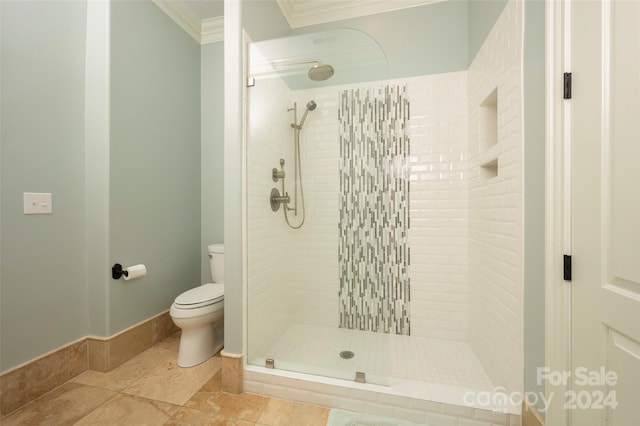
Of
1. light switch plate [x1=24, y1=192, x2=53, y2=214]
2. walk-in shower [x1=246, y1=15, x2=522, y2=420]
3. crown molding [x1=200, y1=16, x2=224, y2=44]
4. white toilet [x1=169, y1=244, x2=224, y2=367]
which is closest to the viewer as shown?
light switch plate [x1=24, y1=192, x2=53, y2=214]

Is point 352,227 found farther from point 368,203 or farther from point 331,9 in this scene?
point 331,9

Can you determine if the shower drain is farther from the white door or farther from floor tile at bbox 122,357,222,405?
the white door

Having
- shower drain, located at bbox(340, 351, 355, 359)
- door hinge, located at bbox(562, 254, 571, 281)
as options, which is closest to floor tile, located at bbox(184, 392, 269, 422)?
shower drain, located at bbox(340, 351, 355, 359)

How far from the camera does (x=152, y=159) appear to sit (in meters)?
1.89

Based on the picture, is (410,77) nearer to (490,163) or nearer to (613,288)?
(490,163)

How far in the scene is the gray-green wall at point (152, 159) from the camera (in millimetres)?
1642

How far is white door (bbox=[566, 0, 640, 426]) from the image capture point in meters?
0.71

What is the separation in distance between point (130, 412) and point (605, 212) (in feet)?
7.02

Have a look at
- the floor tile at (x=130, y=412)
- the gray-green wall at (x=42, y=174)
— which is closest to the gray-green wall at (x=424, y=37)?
the gray-green wall at (x=42, y=174)

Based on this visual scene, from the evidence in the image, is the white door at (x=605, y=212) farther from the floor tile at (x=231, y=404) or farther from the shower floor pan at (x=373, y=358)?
the floor tile at (x=231, y=404)

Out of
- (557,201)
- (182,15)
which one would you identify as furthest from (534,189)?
(182,15)

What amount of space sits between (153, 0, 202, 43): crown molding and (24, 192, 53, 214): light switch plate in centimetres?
161

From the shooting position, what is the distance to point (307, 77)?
5.06 feet

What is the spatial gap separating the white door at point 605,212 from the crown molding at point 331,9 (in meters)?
1.49
